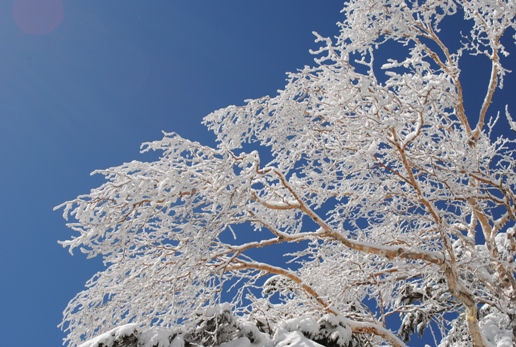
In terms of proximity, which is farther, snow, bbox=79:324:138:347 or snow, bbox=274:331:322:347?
snow, bbox=274:331:322:347

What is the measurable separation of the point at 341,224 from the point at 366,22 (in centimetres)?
364

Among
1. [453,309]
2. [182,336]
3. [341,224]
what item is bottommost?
[453,309]

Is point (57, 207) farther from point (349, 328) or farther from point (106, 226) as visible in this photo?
point (349, 328)

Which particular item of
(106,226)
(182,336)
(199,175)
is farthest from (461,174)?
(106,226)

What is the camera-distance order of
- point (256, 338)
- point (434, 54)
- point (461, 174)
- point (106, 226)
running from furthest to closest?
point (434, 54) → point (461, 174) → point (256, 338) → point (106, 226)

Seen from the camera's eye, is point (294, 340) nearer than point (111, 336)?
No

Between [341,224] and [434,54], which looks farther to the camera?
[434,54]

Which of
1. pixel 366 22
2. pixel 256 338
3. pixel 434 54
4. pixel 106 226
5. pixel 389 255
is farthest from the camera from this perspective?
pixel 434 54

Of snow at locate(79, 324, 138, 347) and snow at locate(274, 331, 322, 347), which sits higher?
snow at locate(79, 324, 138, 347)

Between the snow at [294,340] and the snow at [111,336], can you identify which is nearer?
the snow at [111,336]

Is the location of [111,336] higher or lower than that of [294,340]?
higher

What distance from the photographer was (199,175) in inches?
191

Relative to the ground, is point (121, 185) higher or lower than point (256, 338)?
higher

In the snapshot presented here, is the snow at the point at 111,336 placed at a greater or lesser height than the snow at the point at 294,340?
greater
